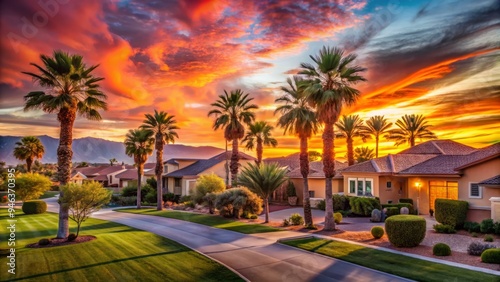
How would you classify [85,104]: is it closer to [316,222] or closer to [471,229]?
[316,222]

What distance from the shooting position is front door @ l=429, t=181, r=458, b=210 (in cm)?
3032

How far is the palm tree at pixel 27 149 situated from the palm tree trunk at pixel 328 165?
2503 inches

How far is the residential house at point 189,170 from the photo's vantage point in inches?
2013

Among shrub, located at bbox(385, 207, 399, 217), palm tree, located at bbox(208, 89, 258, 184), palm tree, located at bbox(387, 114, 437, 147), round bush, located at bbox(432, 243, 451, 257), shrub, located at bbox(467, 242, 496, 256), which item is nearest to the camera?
round bush, located at bbox(432, 243, 451, 257)

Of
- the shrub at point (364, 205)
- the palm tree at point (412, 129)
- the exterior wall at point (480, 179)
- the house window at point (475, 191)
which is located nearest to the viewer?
the exterior wall at point (480, 179)

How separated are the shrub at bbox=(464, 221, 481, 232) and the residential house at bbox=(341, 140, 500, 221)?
108 centimetres

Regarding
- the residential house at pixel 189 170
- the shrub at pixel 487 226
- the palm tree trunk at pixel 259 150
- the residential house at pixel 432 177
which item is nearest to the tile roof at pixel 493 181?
the residential house at pixel 432 177

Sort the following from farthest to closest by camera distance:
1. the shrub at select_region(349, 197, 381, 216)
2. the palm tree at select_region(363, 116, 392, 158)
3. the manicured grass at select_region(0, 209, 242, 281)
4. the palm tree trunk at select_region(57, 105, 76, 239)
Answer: the palm tree at select_region(363, 116, 392, 158) → the shrub at select_region(349, 197, 381, 216) → the palm tree trunk at select_region(57, 105, 76, 239) → the manicured grass at select_region(0, 209, 242, 281)

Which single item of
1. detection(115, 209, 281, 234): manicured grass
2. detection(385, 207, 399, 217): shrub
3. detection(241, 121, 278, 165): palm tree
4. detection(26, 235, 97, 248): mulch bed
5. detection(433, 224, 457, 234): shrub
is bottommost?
detection(115, 209, 281, 234): manicured grass

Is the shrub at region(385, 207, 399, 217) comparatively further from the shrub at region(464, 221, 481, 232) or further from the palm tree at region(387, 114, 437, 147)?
the palm tree at region(387, 114, 437, 147)

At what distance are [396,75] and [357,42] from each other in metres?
3.79

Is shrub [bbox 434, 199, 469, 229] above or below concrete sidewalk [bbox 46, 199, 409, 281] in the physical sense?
above

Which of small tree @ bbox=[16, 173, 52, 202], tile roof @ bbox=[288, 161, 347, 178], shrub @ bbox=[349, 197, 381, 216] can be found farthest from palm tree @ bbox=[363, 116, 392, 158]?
small tree @ bbox=[16, 173, 52, 202]

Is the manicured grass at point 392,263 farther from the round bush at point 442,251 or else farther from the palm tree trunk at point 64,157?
the palm tree trunk at point 64,157
